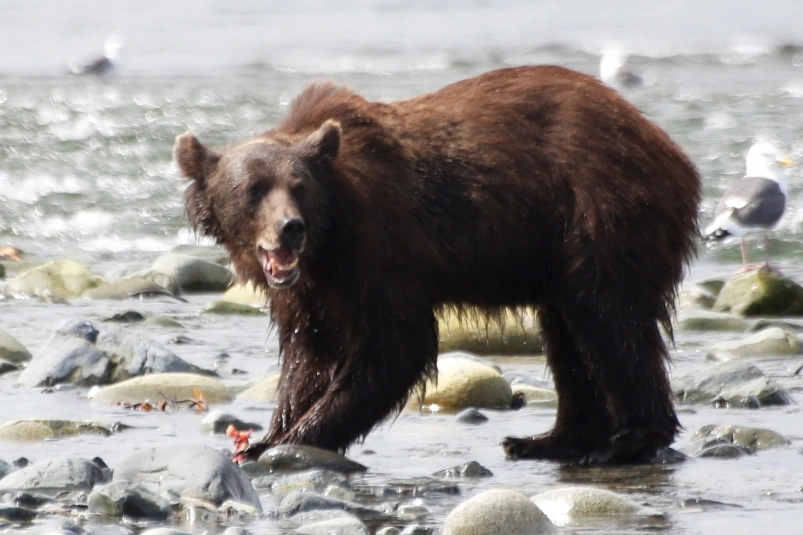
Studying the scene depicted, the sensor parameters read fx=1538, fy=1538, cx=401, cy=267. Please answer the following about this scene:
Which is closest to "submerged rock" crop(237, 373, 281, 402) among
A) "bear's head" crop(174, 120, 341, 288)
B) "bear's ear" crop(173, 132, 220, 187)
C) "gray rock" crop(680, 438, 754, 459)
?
"bear's head" crop(174, 120, 341, 288)

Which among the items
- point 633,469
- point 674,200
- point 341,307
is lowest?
point 633,469

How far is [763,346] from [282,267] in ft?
11.1

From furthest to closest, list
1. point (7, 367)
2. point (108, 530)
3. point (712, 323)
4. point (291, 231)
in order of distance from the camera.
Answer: point (712, 323), point (7, 367), point (291, 231), point (108, 530)

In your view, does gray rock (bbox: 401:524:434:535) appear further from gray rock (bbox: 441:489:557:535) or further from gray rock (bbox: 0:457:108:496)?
gray rock (bbox: 0:457:108:496)

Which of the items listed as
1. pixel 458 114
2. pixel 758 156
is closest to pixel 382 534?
pixel 458 114

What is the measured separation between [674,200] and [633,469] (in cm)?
113

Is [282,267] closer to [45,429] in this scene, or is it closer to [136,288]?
[45,429]

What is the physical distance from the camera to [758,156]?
1248cm

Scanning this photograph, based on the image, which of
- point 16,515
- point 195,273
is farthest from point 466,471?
point 195,273

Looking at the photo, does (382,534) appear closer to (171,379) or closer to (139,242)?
(171,379)

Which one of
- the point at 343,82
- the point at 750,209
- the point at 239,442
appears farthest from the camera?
the point at 343,82

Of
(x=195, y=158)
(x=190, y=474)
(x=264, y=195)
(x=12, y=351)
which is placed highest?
(x=195, y=158)

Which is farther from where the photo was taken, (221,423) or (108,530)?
(221,423)

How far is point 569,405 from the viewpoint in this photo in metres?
6.74
